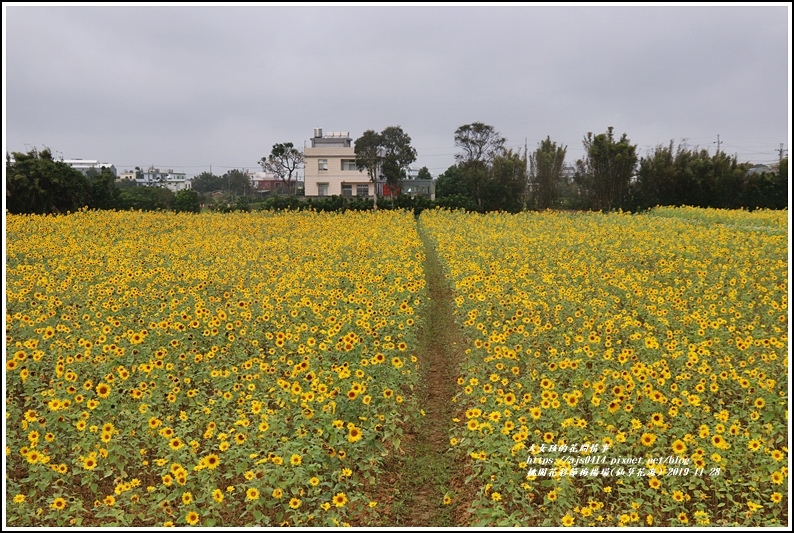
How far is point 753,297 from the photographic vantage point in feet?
25.7

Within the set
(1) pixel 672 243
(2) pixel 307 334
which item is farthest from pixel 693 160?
(2) pixel 307 334

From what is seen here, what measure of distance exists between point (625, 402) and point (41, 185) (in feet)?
74.8

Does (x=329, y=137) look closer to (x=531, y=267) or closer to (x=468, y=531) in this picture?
(x=531, y=267)

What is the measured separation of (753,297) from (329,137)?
45375 millimetres

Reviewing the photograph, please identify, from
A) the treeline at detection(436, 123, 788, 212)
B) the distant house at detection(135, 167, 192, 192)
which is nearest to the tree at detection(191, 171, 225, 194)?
the distant house at detection(135, 167, 192, 192)

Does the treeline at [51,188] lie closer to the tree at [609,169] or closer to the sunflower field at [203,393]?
the sunflower field at [203,393]

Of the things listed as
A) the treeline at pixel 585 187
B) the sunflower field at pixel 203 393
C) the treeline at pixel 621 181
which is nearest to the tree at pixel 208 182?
the treeline at pixel 585 187

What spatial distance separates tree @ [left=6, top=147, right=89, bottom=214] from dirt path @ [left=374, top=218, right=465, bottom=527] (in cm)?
1894

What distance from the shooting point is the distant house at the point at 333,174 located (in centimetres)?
4672

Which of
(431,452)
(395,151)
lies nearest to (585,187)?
(395,151)

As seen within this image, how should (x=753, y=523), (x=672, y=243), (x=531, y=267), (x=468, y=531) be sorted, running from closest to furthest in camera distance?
(x=468, y=531) → (x=753, y=523) → (x=531, y=267) → (x=672, y=243)

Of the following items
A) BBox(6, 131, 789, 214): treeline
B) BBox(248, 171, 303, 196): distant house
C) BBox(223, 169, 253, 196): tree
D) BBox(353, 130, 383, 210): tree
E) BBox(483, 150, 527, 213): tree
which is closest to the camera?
BBox(6, 131, 789, 214): treeline

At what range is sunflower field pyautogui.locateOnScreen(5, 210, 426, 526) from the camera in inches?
142

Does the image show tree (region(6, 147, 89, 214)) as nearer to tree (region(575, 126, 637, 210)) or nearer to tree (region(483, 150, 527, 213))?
tree (region(483, 150, 527, 213))
